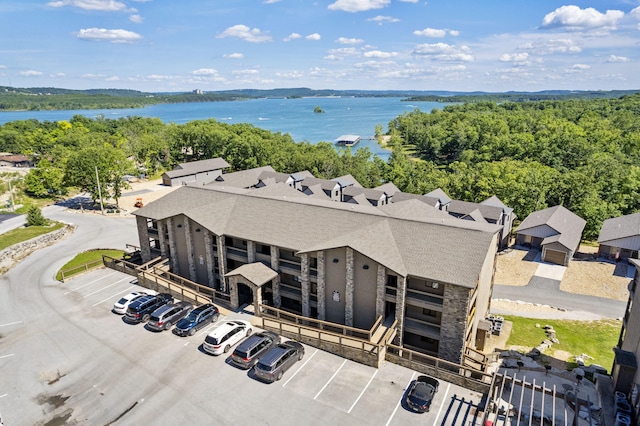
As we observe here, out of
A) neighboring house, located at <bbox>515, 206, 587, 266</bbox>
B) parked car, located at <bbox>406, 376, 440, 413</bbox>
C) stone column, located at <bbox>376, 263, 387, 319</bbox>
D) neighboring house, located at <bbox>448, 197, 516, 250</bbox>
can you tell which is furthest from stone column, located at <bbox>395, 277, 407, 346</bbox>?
neighboring house, located at <bbox>515, 206, 587, 266</bbox>

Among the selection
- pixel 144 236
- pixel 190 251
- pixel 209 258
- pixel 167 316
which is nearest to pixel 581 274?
pixel 209 258

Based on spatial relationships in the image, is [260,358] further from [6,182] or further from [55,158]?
[55,158]

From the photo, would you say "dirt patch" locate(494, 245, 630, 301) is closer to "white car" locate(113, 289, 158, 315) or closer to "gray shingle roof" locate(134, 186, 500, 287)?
"gray shingle roof" locate(134, 186, 500, 287)

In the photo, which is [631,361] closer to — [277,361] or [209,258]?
[277,361]

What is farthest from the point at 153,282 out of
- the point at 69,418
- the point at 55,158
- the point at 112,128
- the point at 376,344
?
the point at 112,128

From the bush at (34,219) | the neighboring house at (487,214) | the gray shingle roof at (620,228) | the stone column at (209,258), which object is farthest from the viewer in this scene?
the bush at (34,219)

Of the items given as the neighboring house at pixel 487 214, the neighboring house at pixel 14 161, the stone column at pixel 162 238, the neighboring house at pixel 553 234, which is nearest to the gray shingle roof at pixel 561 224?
the neighboring house at pixel 553 234

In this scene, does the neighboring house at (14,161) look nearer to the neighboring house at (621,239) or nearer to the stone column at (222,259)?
the stone column at (222,259)

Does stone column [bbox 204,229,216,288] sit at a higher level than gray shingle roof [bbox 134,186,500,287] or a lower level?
lower
